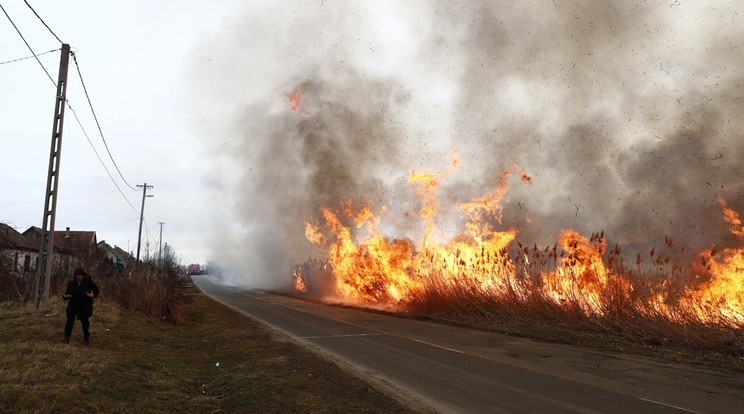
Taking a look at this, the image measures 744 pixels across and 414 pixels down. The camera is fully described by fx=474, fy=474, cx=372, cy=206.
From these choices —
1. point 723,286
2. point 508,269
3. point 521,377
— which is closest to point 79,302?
point 521,377

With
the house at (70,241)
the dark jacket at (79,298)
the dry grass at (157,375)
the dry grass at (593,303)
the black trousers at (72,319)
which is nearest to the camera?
the dry grass at (157,375)

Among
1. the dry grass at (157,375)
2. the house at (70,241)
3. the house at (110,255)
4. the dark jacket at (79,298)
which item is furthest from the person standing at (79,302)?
the house at (110,255)

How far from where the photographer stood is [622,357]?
10086 millimetres

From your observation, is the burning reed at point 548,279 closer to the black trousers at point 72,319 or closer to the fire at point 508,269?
the fire at point 508,269

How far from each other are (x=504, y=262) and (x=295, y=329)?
7674 mm

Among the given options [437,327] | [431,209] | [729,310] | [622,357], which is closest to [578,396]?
[622,357]

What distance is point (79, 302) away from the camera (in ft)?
32.8

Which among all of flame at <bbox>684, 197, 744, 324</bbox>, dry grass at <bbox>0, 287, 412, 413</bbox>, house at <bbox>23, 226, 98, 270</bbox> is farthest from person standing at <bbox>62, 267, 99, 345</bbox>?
house at <bbox>23, 226, 98, 270</bbox>

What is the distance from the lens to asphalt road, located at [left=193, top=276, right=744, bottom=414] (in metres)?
6.54

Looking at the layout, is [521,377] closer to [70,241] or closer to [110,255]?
[70,241]

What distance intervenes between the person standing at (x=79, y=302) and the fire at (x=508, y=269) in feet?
40.9

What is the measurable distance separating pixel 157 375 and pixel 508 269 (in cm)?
1195

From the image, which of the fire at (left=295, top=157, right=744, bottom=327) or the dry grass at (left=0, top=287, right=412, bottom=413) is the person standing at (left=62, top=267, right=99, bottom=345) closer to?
the dry grass at (left=0, top=287, right=412, bottom=413)

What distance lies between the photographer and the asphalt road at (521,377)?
654 cm
